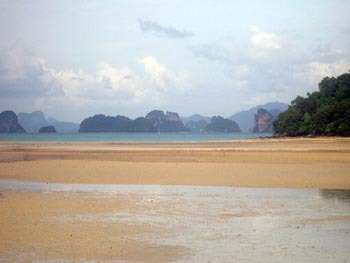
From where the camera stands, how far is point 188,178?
73.4 feet

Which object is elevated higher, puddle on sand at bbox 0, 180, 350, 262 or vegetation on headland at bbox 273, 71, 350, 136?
vegetation on headland at bbox 273, 71, 350, 136

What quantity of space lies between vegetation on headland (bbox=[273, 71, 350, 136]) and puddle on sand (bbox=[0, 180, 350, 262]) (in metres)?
53.5

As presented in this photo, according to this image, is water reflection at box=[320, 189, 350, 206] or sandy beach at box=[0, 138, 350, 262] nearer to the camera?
sandy beach at box=[0, 138, 350, 262]

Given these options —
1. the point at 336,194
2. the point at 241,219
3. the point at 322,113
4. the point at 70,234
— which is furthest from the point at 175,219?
the point at 322,113

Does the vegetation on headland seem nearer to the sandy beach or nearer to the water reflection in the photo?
the sandy beach

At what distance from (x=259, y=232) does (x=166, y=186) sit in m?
8.82

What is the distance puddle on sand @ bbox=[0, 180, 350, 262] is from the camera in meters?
9.45

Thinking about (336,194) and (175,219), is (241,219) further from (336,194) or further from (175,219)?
(336,194)

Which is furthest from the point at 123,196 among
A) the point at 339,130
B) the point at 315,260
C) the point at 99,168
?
the point at 339,130

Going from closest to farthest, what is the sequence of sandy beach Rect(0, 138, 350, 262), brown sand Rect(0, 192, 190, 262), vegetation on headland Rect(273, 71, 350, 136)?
Result: brown sand Rect(0, 192, 190, 262), sandy beach Rect(0, 138, 350, 262), vegetation on headland Rect(273, 71, 350, 136)

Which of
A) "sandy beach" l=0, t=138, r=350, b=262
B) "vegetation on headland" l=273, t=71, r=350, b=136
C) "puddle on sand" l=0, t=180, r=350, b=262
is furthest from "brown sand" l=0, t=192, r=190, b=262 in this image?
"vegetation on headland" l=273, t=71, r=350, b=136

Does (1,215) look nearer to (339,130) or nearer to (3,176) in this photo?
(3,176)

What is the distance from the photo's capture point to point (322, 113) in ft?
238

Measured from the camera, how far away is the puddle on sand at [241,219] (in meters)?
9.45
